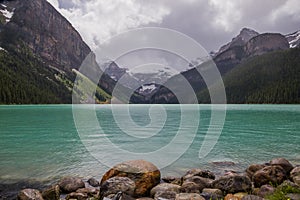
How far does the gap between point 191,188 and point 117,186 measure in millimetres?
3175

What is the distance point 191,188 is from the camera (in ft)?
36.0

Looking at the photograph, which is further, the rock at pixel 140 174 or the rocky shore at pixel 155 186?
the rock at pixel 140 174

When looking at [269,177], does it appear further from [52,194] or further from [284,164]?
[52,194]

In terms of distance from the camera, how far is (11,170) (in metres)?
16.1

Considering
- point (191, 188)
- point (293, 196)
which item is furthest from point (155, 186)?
point (293, 196)

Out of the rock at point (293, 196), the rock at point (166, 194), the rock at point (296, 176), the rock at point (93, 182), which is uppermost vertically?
the rock at point (293, 196)

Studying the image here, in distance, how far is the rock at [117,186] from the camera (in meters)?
10.1

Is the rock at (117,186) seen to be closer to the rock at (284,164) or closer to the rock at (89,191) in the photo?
the rock at (89,191)

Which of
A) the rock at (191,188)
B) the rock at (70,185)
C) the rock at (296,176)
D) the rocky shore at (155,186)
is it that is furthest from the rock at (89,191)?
the rock at (296,176)

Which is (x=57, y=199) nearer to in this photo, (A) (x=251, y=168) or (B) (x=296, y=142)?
(A) (x=251, y=168)

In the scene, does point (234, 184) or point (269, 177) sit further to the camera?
point (269, 177)

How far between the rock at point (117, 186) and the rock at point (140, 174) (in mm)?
569

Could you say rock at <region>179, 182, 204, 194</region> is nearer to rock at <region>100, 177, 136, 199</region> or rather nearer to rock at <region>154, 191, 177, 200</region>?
rock at <region>154, 191, 177, 200</region>

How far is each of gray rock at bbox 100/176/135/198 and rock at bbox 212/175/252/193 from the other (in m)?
3.75
